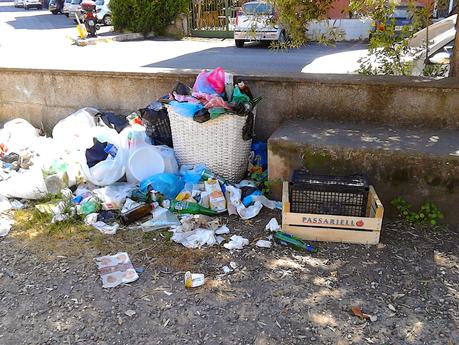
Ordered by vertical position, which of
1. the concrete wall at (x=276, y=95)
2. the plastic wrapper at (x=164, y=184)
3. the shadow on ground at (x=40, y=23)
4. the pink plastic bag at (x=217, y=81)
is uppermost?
the shadow on ground at (x=40, y=23)

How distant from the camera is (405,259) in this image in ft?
10.1

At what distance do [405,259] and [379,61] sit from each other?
2.31 meters

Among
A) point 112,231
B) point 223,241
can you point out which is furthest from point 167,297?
point 112,231

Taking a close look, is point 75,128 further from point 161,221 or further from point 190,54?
point 190,54

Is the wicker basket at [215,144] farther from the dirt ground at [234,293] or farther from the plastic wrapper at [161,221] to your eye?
the dirt ground at [234,293]

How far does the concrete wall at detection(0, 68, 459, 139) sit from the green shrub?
1462cm

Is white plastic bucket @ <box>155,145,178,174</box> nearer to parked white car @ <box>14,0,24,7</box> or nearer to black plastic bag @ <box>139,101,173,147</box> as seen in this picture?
black plastic bag @ <box>139,101,173,147</box>

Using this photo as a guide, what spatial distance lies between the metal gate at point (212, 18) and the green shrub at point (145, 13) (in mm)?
833

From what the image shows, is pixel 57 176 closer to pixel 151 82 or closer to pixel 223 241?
pixel 151 82

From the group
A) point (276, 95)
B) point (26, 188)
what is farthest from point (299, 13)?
point (26, 188)

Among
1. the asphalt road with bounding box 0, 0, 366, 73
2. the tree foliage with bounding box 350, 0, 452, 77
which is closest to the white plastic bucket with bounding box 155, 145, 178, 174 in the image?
the tree foliage with bounding box 350, 0, 452, 77

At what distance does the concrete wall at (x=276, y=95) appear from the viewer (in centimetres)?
395

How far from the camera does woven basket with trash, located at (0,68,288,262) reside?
144 inches

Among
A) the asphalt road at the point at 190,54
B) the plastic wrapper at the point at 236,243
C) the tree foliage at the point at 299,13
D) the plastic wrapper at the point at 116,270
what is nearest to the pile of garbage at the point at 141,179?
the plastic wrapper at the point at 236,243
